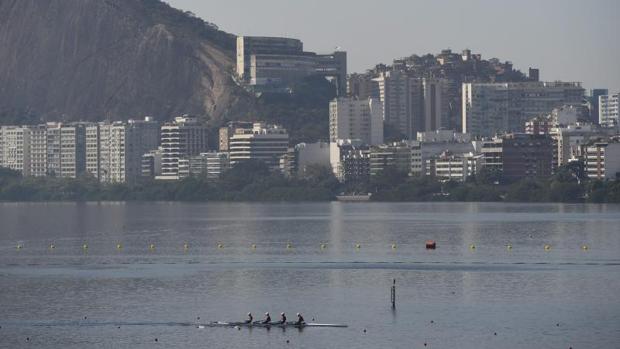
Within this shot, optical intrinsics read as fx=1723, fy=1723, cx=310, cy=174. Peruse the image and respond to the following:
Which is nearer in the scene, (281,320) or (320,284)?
(281,320)

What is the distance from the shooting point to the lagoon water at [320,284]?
72.3m

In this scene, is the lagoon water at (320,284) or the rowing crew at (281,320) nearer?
the lagoon water at (320,284)

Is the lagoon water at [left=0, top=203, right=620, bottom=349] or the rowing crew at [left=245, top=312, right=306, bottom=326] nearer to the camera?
the lagoon water at [left=0, top=203, right=620, bottom=349]

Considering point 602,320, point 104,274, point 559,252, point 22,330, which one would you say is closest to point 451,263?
point 559,252

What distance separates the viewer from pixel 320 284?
9150cm

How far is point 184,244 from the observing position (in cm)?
12481

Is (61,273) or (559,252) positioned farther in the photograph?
(559,252)

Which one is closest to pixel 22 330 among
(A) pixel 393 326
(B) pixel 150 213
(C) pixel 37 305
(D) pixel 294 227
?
(C) pixel 37 305

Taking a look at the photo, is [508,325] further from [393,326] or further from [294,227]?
[294,227]

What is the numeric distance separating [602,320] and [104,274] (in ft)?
114

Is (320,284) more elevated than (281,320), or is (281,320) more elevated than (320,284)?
(320,284)

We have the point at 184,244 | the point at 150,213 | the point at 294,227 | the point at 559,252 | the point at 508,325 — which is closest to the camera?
the point at 508,325

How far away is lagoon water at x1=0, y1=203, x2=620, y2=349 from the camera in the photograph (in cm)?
7231

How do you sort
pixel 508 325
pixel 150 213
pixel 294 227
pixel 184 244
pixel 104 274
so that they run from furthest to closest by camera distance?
pixel 150 213 → pixel 294 227 → pixel 184 244 → pixel 104 274 → pixel 508 325
